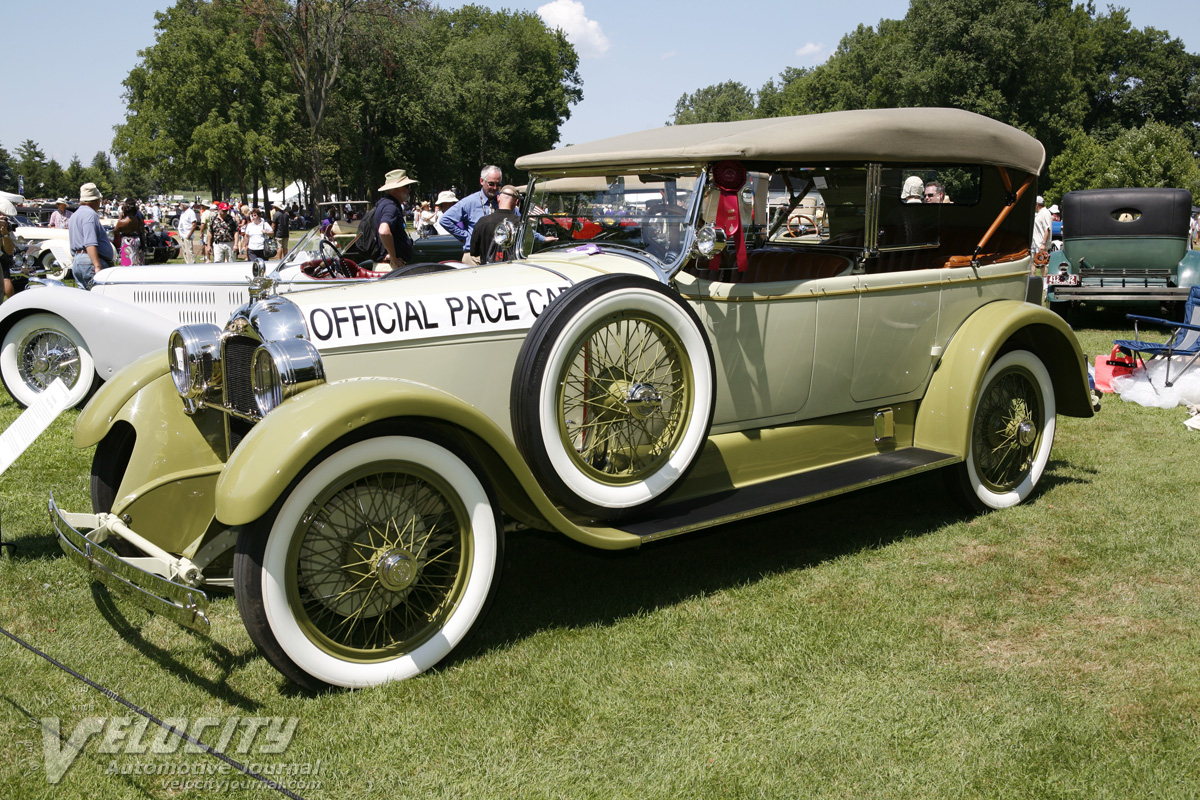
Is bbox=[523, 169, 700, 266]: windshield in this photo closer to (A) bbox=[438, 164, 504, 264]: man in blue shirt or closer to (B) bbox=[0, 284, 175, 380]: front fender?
(A) bbox=[438, 164, 504, 264]: man in blue shirt

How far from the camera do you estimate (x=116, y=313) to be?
7.57m

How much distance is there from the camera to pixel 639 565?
Result: 4559 millimetres

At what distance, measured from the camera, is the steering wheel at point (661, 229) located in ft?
13.8

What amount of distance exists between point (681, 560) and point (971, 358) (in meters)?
1.92

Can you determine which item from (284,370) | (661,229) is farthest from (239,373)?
(661,229)

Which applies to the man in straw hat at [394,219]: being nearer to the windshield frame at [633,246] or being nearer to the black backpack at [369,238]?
the black backpack at [369,238]

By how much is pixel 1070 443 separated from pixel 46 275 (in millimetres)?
9420

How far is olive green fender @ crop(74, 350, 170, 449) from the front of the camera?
4000 millimetres

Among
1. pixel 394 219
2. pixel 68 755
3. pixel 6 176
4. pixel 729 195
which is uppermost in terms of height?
pixel 6 176

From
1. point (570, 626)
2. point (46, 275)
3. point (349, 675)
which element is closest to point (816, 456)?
point (570, 626)

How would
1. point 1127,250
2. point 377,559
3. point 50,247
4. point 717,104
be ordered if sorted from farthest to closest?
point 717,104 → point 50,247 → point 1127,250 → point 377,559

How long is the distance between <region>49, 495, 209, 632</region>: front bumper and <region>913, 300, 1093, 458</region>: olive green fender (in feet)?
12.3

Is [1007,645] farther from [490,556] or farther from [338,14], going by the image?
[338,14]

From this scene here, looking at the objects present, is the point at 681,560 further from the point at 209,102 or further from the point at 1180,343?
the point at 209,102
